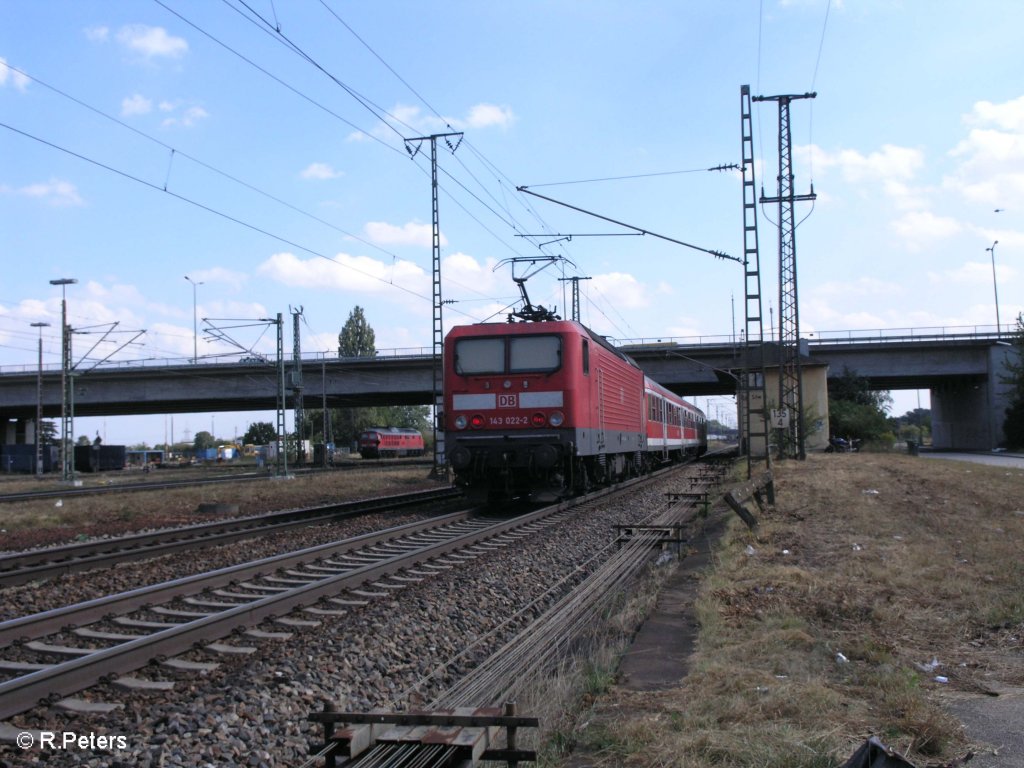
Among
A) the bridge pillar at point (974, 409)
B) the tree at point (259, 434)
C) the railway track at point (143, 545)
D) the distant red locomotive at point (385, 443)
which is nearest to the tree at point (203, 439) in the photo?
the tree at point (259, 434)

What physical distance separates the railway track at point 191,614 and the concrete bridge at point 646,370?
38.3m

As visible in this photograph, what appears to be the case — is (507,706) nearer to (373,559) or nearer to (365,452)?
(373,559)

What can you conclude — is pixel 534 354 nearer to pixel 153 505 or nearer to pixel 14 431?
pixel 153 505

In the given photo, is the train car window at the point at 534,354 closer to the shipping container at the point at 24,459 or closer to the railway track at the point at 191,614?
the railway track at the point at 191,614

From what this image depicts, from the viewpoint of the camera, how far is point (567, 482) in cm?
1680

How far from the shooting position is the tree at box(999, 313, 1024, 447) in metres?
44.2

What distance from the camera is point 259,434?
11612cm

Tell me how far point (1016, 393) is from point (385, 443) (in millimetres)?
42957

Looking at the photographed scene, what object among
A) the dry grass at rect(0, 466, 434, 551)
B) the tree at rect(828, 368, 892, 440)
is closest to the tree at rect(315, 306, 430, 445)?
the tree at rect(828, 368, 892, 440)

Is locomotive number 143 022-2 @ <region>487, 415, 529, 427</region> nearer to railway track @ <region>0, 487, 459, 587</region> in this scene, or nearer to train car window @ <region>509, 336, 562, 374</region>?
train car window @ <region>509, 336, 562, 374</region>

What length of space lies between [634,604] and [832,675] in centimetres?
285

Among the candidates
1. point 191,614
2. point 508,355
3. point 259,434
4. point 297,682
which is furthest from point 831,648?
point 259,434

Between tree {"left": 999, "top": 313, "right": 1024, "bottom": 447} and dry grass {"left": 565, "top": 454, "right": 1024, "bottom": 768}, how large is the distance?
123ft

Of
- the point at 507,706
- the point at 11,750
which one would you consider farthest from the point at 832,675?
the point at 11,750
